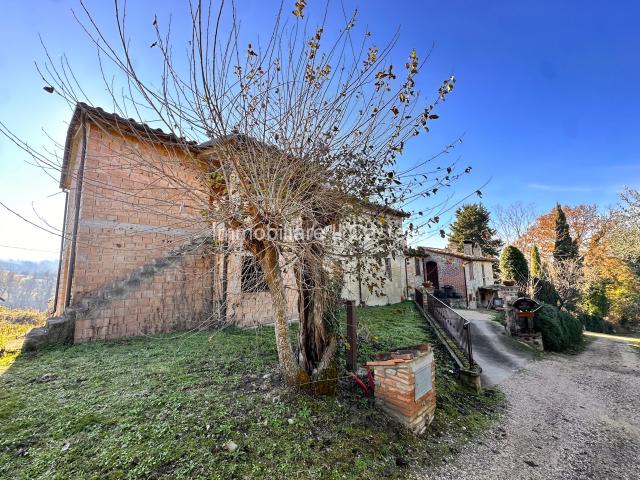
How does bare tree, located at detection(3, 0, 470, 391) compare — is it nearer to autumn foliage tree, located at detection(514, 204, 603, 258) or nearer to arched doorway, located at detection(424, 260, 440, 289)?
arched doorway, located at detection(424, 260, 440, 289)

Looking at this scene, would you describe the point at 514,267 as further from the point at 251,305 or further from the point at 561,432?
the point at 251,305

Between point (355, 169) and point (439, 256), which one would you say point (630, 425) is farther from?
point (439, 256)

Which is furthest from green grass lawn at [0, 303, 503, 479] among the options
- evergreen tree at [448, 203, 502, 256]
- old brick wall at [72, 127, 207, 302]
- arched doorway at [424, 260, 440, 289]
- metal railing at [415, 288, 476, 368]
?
evergreen tree at [448, 203, 502, 256]

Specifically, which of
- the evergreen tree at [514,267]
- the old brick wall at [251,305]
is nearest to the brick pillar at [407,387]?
the old brick wall at [251,305]

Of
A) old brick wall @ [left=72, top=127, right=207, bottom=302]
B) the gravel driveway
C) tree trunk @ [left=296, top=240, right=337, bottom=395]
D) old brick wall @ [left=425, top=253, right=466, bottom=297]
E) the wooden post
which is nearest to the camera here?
the gravel driveway

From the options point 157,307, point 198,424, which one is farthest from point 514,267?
point 198,424

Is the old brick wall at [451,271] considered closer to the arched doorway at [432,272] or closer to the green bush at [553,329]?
the arched doorway at [432,272]

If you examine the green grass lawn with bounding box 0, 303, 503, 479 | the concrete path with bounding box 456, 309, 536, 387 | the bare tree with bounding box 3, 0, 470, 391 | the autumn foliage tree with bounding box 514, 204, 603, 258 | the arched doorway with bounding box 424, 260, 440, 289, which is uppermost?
the autumn foliage tree with bounding box 514, 204, 603, 258

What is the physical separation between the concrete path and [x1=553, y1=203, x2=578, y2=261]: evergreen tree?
13.6 metres

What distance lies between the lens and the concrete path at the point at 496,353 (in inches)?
277

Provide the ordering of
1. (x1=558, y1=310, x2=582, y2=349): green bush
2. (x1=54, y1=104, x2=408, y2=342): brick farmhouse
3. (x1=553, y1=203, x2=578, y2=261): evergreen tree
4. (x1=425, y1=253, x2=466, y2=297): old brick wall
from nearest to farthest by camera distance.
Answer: (x1=54, y1=104, x2=408, y2=342): brick farmhouse < (x1=558, y1=310, x2=582, y2=349): green bush < (x1=425, y1=253, x2=466, y2=297): old brick wall < (x1=553, y1=203, x2=578, y2=261): evergreen tree

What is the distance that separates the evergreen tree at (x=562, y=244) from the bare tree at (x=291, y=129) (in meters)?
23.5

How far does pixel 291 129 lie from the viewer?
364 cm

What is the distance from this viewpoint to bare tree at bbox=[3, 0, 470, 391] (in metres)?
3.03
